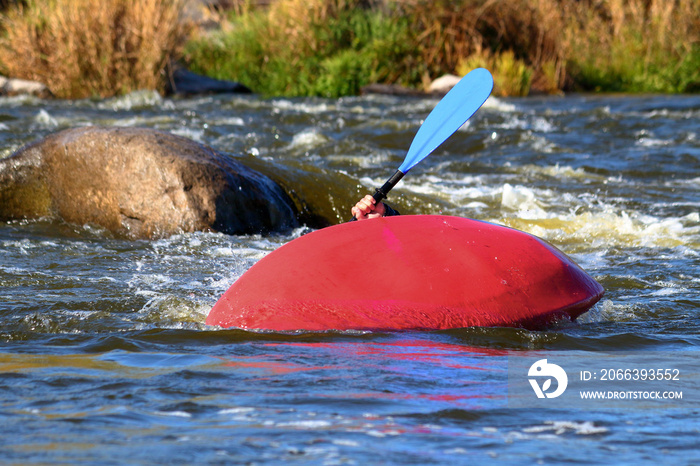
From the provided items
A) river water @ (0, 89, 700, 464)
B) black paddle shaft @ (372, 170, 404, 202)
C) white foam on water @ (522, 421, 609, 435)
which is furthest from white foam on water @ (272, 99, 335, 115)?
white foam on water @ (522, 421, 609, 435)

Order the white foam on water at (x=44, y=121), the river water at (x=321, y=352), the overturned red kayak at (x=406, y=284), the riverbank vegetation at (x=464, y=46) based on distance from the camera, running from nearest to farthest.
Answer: the river water at (x=321, y=352) < the overturned red kayak at (x=406, y=284) < the white foam on water at (x=44, y=121) < the riverbank vegetation at (x=464, y=46)

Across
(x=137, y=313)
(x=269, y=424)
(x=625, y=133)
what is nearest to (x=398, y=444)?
(x=269, y=424)

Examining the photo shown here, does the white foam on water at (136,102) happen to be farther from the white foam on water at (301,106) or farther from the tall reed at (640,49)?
the tall reed at (640,49)

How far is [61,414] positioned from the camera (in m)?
2.07

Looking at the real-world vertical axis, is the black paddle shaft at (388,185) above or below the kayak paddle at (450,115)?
below

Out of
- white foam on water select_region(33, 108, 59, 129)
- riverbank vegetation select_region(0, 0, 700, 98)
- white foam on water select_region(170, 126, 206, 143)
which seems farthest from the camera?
riverbank vegetation select_region(0, 0, 700, 98)

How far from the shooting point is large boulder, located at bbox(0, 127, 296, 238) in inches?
202

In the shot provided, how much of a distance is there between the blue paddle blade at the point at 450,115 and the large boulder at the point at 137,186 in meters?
1.87

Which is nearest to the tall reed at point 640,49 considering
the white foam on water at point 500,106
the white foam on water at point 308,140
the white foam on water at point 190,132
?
the white foam on water at point 500,106

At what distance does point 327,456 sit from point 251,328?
1.22 metres

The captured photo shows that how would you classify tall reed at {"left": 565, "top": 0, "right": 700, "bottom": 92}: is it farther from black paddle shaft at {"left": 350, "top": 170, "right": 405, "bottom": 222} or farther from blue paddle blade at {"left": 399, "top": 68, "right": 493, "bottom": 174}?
black paddle shaft at {"left": 350, "top": 170, "right": 405, "bottom": 222}

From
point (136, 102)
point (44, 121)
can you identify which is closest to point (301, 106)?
point (136, 102)

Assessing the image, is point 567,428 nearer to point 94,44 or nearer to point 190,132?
point 190,132

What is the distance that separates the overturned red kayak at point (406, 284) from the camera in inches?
116
